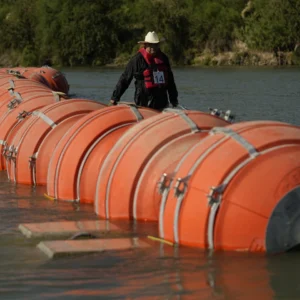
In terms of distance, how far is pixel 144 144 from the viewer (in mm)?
9984

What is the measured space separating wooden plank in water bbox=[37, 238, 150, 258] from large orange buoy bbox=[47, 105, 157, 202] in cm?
223

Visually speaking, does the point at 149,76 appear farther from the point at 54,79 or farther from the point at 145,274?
the point at 54,79

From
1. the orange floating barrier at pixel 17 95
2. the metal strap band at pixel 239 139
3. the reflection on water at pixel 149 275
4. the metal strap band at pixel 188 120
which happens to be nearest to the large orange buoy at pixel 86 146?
the metal strap band at pixel 188 120

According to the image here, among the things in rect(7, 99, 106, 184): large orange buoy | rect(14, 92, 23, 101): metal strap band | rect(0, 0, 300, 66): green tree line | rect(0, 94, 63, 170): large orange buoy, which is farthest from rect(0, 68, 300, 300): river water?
rect(0, 0, 300, 66): green tree line

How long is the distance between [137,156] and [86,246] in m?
1.37

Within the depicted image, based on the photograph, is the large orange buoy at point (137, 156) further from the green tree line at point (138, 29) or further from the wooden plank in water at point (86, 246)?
the green tree line at point (138, 29)

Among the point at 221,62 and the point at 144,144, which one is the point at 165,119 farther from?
the point at 221,62

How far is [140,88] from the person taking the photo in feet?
44.8

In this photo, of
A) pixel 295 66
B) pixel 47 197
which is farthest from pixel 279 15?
pixel 47 197

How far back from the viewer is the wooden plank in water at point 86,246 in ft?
28.5

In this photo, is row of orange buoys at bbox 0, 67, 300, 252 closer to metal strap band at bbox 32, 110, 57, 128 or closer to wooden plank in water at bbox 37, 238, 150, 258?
metal strap band at bbox 32, 110, 57, 128

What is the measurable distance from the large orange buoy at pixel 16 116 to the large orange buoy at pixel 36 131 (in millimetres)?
975

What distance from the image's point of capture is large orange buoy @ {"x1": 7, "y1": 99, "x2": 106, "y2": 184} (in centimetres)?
1309

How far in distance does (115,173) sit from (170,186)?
1.29 m
